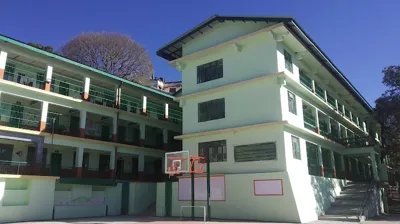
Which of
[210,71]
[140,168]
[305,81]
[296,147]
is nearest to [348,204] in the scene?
[296,147]

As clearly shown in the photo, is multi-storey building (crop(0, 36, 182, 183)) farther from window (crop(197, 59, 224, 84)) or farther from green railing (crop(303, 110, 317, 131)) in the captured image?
green railing (crop(303, 110, 317, 131))

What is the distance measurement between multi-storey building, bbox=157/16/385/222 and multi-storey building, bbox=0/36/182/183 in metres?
6.85

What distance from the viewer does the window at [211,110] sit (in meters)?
22.6

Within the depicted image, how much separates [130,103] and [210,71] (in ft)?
37.6

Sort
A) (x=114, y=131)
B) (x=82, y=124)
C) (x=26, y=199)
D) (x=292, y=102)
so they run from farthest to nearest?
1. (x=114, y=131)
2. (x=82, y=124)
3. (x=292, y=102)
4. (x=26, y=199)

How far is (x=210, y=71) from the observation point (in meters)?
24.0

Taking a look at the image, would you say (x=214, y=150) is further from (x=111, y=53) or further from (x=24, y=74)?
(x=111, y=53)

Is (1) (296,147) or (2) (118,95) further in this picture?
(2) (118,95)

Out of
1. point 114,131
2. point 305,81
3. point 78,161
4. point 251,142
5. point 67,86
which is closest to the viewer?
point 251,142

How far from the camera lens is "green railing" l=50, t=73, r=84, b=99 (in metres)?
26.8

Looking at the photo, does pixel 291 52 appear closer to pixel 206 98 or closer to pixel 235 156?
pixel 206 98

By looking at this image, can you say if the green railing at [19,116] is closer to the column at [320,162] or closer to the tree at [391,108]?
the column at [320,162]

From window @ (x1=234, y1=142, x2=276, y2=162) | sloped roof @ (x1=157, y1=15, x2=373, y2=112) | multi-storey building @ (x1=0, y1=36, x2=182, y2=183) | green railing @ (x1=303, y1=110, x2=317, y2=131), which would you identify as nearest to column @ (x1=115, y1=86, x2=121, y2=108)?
multi-storey building @ (x1=0, y1=36, x2=182, y2=183)

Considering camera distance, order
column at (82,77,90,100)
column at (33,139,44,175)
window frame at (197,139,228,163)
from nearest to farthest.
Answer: window frame at (197,139,228,163), column at (33,139,44,175), column at (82,77,90,100)
